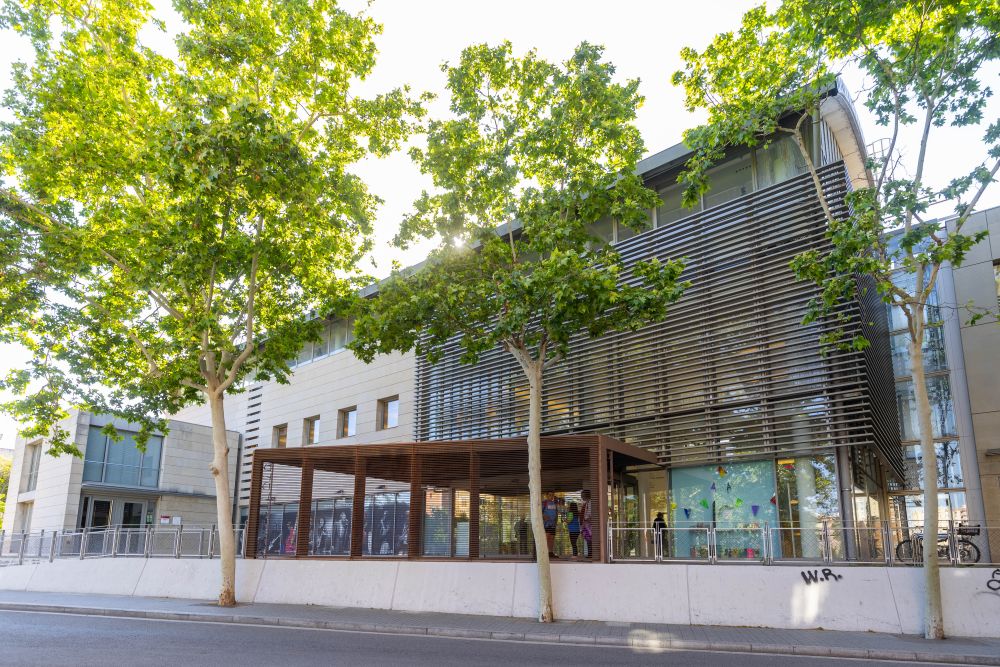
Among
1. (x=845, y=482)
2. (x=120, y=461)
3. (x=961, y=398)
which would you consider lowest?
(x=845, y=482)

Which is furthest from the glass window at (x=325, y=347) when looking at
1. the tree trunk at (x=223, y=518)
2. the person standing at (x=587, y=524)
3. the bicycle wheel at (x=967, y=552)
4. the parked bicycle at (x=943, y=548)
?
the bicycle wheel at (x=967, y=552)

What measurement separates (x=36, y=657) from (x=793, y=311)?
576 inches

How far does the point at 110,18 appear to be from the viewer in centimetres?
1806

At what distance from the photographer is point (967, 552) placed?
12.7 m

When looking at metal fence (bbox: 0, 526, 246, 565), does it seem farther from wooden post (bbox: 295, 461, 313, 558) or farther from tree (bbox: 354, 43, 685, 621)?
tree (bbox: 354, 43, 685, 621)

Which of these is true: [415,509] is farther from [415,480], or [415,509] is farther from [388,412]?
[388,412]

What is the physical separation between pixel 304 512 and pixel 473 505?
476 centimetres

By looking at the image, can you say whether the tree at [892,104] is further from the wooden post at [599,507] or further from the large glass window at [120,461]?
the large glass window at [120,461]

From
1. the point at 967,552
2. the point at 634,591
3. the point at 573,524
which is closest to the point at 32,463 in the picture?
the point at 573,524

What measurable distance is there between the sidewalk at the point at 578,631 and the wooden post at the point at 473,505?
1.93m

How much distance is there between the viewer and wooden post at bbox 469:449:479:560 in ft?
56.2

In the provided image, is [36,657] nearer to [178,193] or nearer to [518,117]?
[178,193]

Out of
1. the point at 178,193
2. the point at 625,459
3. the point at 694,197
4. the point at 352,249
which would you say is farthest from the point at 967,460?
the point at 178,193

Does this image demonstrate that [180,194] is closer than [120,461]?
Yes
